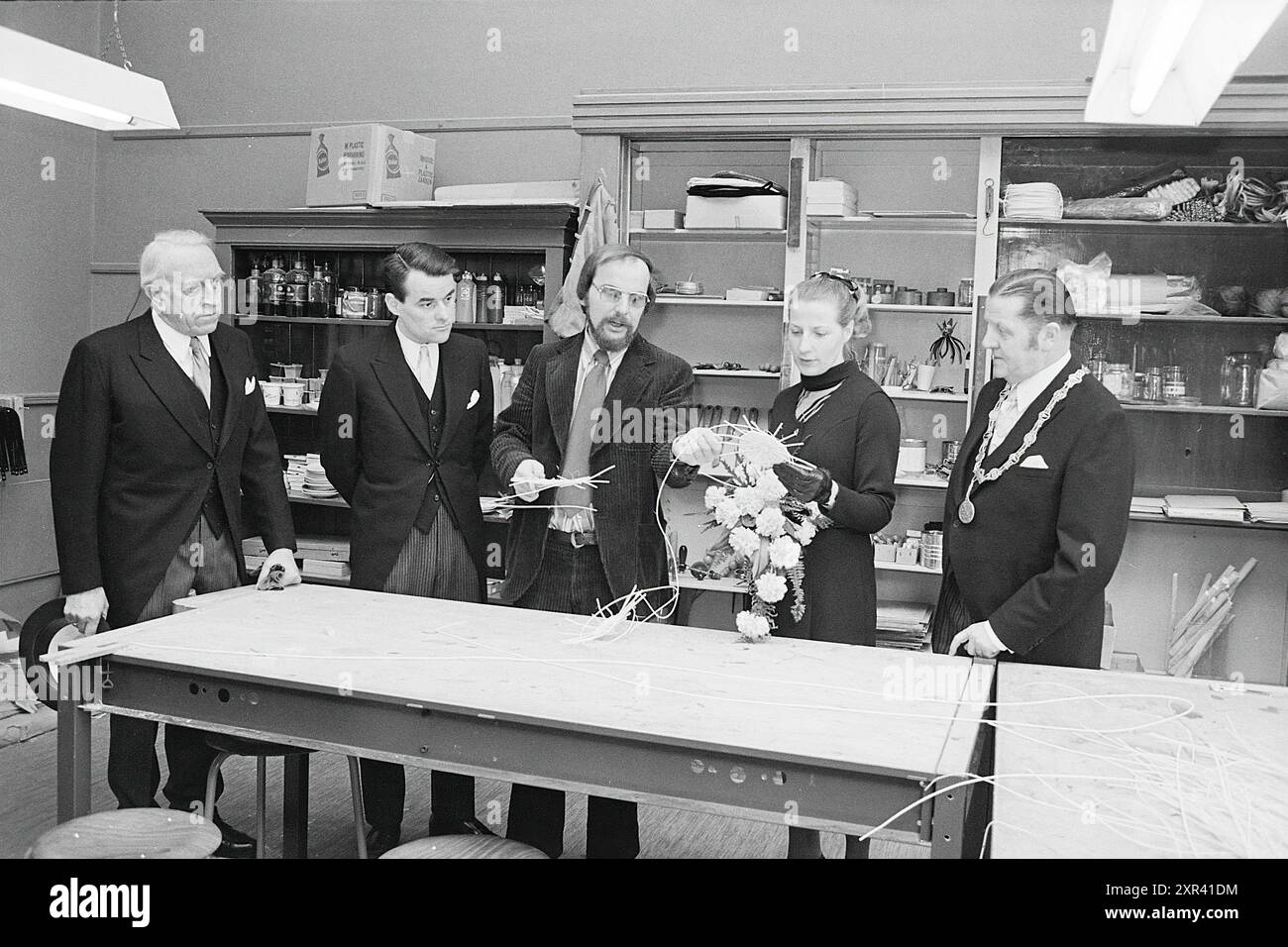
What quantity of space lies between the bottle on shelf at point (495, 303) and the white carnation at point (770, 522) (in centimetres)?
293

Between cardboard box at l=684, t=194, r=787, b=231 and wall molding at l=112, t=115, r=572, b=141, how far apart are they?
1.04m

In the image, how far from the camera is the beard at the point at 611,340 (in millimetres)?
3277

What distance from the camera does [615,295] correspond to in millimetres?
3230

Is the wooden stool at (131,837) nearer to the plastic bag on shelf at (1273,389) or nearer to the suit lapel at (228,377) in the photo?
the suit lapel at (228,377)

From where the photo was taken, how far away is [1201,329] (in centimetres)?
488

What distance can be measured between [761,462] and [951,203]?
2.75m

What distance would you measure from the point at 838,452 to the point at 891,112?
216cm

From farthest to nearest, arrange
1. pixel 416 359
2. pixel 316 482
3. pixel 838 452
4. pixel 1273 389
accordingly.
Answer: pixel 316 482
pixel 1273 389
pixel 416 359
pixel 838 452

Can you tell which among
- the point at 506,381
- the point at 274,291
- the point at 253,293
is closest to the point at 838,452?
the point at 506,381

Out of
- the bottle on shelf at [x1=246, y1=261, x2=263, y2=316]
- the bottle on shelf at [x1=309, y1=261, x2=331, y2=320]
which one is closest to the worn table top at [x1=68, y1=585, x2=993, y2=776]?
the bottle on shelf at [x1=309, y1=261, x2=331, y2=320]

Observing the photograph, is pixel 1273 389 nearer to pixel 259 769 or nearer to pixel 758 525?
pixel 758 525

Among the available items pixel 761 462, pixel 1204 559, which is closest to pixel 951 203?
pixel 1204 559

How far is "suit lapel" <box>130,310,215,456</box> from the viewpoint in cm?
326

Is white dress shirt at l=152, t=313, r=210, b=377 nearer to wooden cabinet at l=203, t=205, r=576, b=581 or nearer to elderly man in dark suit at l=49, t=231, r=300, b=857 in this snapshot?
elderly man in dark suit at l=49, t=231, r=300, b=857
